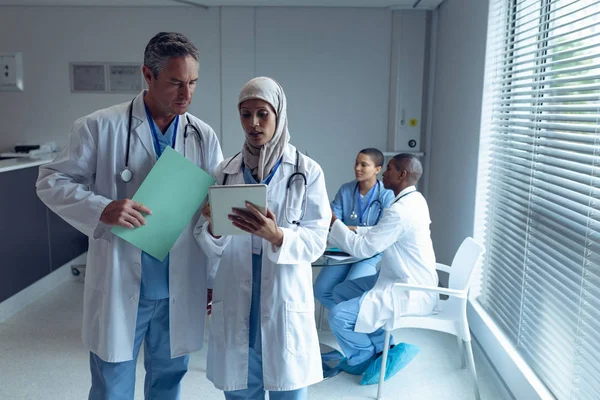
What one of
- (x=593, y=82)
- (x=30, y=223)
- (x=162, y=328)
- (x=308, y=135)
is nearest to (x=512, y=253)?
(x=593, y=82)

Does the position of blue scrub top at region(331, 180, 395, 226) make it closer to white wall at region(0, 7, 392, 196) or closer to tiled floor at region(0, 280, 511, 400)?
tiled floor at region(0, 280, 511, 400)

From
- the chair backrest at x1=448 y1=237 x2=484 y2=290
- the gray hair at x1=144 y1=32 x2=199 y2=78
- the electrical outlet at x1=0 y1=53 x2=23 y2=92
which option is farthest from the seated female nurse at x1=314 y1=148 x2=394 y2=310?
the electrical outlet at x1=0 y1=53 x2=23 y2=92

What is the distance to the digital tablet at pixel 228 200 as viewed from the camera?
1.53 meters

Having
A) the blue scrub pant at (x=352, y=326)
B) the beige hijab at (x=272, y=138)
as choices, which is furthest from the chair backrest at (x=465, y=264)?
the beige hijab at (x=272, y=138)

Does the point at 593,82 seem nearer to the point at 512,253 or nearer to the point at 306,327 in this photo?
the point at 512,253

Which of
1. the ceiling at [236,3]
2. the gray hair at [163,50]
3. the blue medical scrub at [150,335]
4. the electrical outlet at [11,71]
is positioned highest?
the ceiling at [236,3]

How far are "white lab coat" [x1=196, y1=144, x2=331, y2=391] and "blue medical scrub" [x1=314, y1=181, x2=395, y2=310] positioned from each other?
1.53 meters

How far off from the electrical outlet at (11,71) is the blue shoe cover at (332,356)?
12.7ft

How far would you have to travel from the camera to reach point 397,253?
2812 millimetres

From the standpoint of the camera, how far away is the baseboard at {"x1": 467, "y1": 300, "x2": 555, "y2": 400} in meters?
2.37

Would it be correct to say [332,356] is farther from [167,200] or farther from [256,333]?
[167,200]

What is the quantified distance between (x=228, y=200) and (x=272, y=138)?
0.31m

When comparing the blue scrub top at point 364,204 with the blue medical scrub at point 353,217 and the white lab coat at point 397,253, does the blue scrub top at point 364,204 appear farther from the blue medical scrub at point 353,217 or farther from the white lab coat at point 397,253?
the white lab coat at point 397,253

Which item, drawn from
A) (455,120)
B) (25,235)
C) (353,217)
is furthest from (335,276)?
(25,235)
